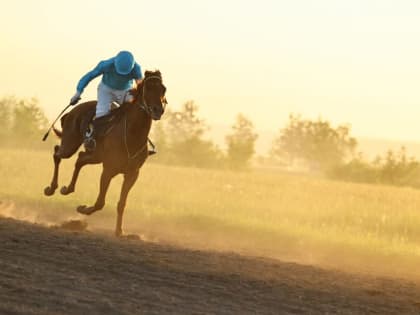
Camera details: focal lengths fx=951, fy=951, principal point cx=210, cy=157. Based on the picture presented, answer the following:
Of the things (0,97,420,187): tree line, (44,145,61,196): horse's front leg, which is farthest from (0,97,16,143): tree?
(44,145,61,196): horse's front leg

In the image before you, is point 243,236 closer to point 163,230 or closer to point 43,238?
point 163,230

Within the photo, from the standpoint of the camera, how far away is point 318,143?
A: 85.9m

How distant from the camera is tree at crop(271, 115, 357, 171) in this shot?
82500 mm

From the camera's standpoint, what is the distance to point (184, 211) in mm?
22562

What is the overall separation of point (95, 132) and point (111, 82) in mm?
853

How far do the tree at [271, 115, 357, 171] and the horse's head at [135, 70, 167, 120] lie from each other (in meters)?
60.4

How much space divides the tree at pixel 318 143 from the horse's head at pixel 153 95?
198 ft

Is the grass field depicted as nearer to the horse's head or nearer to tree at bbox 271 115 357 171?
the horse's head

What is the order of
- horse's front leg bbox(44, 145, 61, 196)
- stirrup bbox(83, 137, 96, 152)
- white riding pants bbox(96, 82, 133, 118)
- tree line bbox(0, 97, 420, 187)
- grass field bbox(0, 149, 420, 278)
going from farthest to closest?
tree line bbox(0, 97, 420, 187), grass field bbox(0, 149, 420, 278), horse's front leg bbox(44, 145, 61, 196), white riding pants bbox(96, 82, 133, 118), stirrup bbox(83, 137, 96, 152)

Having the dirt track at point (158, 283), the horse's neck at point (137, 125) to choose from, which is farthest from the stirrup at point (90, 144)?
the dirt track at point (158, 283)

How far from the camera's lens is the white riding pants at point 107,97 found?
15500 mm

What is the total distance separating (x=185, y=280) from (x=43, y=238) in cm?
253

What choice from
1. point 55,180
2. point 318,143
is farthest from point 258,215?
point 318,143

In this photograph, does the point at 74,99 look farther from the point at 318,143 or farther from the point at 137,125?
the point at 318,143
